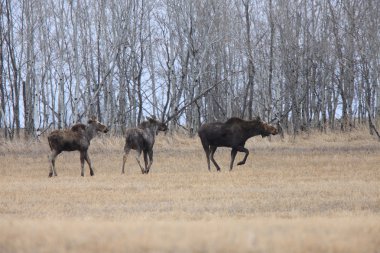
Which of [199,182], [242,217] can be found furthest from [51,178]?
[242,217]

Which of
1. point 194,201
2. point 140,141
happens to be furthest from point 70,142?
point 194,201

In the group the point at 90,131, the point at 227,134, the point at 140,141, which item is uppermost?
the point at 90,131

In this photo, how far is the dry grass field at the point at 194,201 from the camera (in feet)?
25.5

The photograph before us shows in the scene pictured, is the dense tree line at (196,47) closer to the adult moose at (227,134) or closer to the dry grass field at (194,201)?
the dry grass field at (194,201)

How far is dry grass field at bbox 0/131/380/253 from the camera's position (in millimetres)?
7770

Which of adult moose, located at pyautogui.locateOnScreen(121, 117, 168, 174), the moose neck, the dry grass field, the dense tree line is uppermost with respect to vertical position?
the dense tree line

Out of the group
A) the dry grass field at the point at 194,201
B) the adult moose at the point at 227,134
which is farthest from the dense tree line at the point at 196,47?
the adult moose at the point at 227,134

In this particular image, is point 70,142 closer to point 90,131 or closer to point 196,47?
point 90,131

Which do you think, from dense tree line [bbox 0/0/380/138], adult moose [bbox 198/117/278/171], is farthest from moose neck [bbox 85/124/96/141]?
dense tree line [bbox 0/0/380/138]

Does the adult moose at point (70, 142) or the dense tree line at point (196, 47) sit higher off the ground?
the dense tree line at point (196, 47)

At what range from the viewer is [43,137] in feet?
120

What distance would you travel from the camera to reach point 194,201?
14.0m

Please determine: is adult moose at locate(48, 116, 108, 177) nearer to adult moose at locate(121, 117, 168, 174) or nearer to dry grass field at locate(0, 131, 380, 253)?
dry grass field at locate(0, 131, 380, 253)

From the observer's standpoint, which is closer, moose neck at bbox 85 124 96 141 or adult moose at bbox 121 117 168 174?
adult moose at bbox 121 117 168 174
